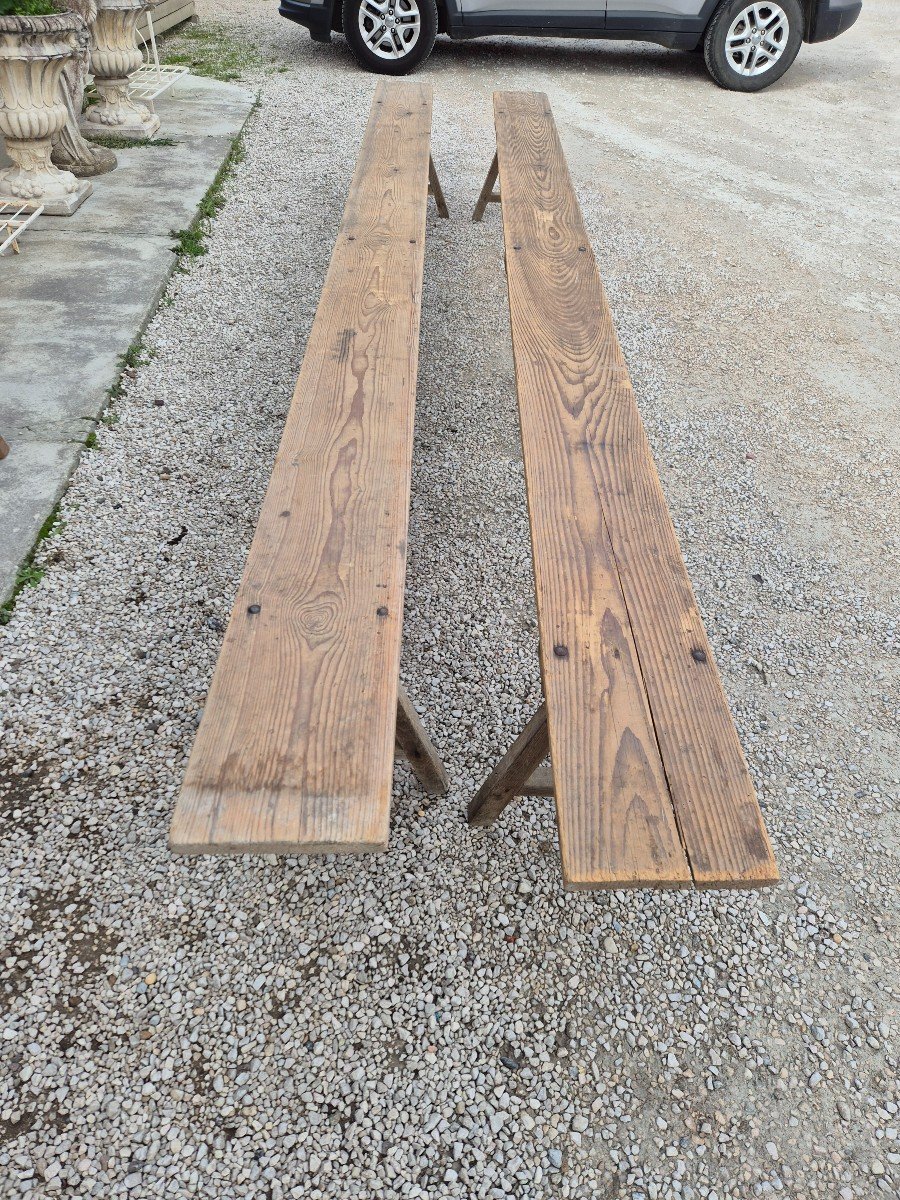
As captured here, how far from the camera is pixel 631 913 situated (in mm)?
1819

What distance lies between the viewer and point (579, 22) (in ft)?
20.7

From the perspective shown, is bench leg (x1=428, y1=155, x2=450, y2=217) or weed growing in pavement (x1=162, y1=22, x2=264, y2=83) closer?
bench leg (x1=428, y1=155, x2=450, y2=217)

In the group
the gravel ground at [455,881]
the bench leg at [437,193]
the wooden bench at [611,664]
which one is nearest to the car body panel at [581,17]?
the bench leg at [437,193]

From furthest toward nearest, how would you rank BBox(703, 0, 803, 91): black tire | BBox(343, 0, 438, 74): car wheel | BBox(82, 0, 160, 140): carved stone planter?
BBox(703, 0, 803, 91): black tire, BBox(343, 0, 438, 74): car wheel, BBox(82, 0, 160, 140): carved stone planter

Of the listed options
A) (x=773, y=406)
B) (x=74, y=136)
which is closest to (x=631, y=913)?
(x=773, y=406)

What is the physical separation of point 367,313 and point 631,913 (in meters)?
1.78

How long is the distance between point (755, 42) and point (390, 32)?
9.39 feet

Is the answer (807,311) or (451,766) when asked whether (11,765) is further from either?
(807,311)

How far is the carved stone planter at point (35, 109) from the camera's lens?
12.1 ft

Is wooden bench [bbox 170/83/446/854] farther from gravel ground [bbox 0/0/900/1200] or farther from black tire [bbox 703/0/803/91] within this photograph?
black tire [bbox 703/0/803/91]

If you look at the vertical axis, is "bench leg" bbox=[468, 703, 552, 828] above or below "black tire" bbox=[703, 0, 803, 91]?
below

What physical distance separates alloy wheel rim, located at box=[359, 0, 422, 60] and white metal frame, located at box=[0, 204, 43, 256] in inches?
141

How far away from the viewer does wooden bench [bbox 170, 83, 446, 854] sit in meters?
1.27

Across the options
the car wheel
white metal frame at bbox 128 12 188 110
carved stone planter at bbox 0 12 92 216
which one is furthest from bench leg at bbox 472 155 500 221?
the car wheel
